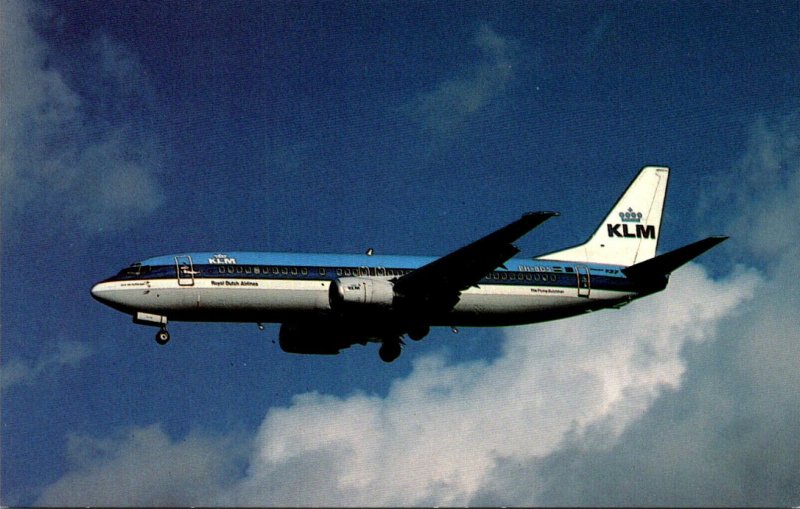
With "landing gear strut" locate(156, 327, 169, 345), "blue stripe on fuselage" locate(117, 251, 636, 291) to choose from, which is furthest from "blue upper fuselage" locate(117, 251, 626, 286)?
"landing gear strut" locate(156, 327, 169, 345)

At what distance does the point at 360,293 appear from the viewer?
167 ft

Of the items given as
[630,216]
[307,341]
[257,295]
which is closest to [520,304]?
[307,341]

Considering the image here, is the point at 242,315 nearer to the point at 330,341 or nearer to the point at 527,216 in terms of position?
the point at 330,341

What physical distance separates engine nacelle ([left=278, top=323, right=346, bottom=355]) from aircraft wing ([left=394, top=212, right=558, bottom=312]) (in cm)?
713

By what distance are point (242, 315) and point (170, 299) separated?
361 cm

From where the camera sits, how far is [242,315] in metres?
51.1

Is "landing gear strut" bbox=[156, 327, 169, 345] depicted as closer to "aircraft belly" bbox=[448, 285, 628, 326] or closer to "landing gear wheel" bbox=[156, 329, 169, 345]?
"landing gear wheel" bbox=[156, 329, 169, 345]

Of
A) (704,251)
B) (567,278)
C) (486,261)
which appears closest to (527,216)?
(486,261)

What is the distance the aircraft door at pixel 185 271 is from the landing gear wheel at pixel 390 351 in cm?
1340

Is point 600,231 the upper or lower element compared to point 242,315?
upper

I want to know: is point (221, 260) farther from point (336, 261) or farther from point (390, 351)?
point (390, 351)

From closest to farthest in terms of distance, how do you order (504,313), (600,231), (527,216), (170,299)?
(527,216)
(170,299)
(504,313)
(600,231)

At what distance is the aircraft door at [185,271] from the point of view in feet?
165

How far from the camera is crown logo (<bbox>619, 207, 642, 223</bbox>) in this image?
213 ft
